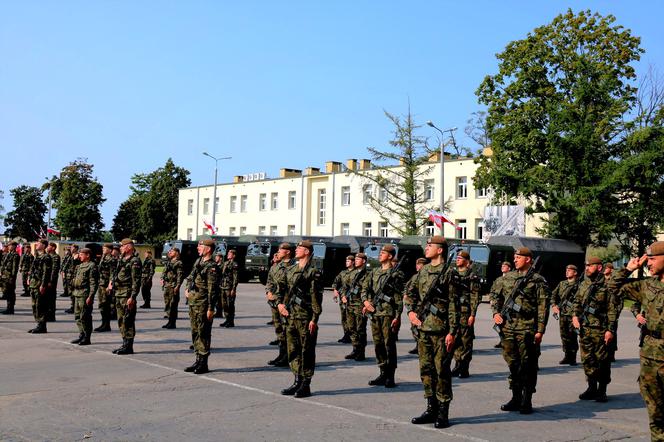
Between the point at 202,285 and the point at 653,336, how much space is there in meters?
6.55

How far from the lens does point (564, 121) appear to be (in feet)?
111

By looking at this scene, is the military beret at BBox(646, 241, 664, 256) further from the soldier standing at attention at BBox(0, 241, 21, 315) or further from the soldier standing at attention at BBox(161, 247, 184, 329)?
the soldier standing at attention at BBox(0, 241, 21, 315)

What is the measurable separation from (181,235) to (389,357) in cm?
6841

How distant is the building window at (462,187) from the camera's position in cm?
5166

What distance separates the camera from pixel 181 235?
76.2 meters

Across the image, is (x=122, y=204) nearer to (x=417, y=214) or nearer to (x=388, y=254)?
(x=417, y=214)

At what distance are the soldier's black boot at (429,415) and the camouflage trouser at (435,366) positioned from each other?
0.07 metres

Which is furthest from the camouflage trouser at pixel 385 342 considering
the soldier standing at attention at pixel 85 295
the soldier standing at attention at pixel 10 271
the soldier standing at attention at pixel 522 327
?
the soldier standing at attention at pixel 10 271

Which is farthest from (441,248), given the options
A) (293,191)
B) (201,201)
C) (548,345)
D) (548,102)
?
(201,201)

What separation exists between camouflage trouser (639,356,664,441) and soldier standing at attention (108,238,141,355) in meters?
8.24

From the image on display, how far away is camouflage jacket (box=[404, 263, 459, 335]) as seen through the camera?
25.7 ft

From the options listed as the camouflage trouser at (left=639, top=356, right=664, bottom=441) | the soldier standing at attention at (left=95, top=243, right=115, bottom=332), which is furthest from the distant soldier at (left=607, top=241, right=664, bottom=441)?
the soldier standing at attention at (left=95, top=243, right=115, bottom=332)

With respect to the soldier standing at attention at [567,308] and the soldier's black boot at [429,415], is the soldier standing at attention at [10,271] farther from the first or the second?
the soldier's black boot at [429,415]

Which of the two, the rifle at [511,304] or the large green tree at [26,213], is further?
the large green tree at [26,213]
